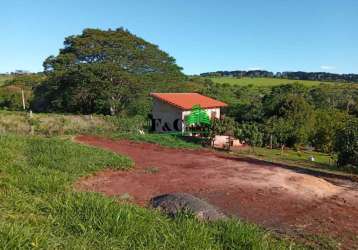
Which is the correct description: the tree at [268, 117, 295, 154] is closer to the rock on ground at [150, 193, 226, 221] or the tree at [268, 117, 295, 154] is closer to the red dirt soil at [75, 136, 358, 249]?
the red dirt soil at [75, 136, 358, 249]

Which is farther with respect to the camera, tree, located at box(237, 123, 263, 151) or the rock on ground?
tree, located at box(237, 123, 263, 151)

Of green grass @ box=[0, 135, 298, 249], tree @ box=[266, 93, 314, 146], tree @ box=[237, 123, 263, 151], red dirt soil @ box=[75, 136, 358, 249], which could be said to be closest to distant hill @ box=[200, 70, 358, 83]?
tree @ box=[266, 93, 314, 146]

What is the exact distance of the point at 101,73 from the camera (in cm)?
3288

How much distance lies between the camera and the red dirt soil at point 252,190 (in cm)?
866

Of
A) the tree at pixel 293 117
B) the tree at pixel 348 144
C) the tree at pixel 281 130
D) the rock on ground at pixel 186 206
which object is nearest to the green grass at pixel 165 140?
the tree at pixel 348 144

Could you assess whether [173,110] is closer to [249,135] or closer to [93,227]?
[249,135]

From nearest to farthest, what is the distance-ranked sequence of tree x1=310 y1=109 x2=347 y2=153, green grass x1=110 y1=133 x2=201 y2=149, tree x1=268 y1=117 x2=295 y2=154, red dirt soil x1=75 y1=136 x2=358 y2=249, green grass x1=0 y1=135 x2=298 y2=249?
green grass x1=0 y1=135 x2=298 y2=249 < red dirt soil x1=75 y1=136 x2=358 y2=249 < green grass x1=110 y1=133 x2=201 y2=149 < tree x1=310 y1=109 x2=347 y2=153 < tree x1=268 y1=117 x2=295 y2=154

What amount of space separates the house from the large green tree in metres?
6.49

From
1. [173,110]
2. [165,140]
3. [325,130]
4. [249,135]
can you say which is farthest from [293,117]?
[165,140]

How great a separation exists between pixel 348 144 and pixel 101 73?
21826mm

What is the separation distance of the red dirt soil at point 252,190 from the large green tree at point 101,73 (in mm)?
17221

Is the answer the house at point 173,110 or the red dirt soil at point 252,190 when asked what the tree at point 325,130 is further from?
the red dirt soil at point 252,190

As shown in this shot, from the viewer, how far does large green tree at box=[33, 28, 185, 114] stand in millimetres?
33250

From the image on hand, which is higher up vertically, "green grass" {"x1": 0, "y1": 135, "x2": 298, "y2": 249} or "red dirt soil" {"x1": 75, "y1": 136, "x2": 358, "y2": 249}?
"green grass" {"x1": 0, "y1": 135, "x2": 298, "y2": 249}
